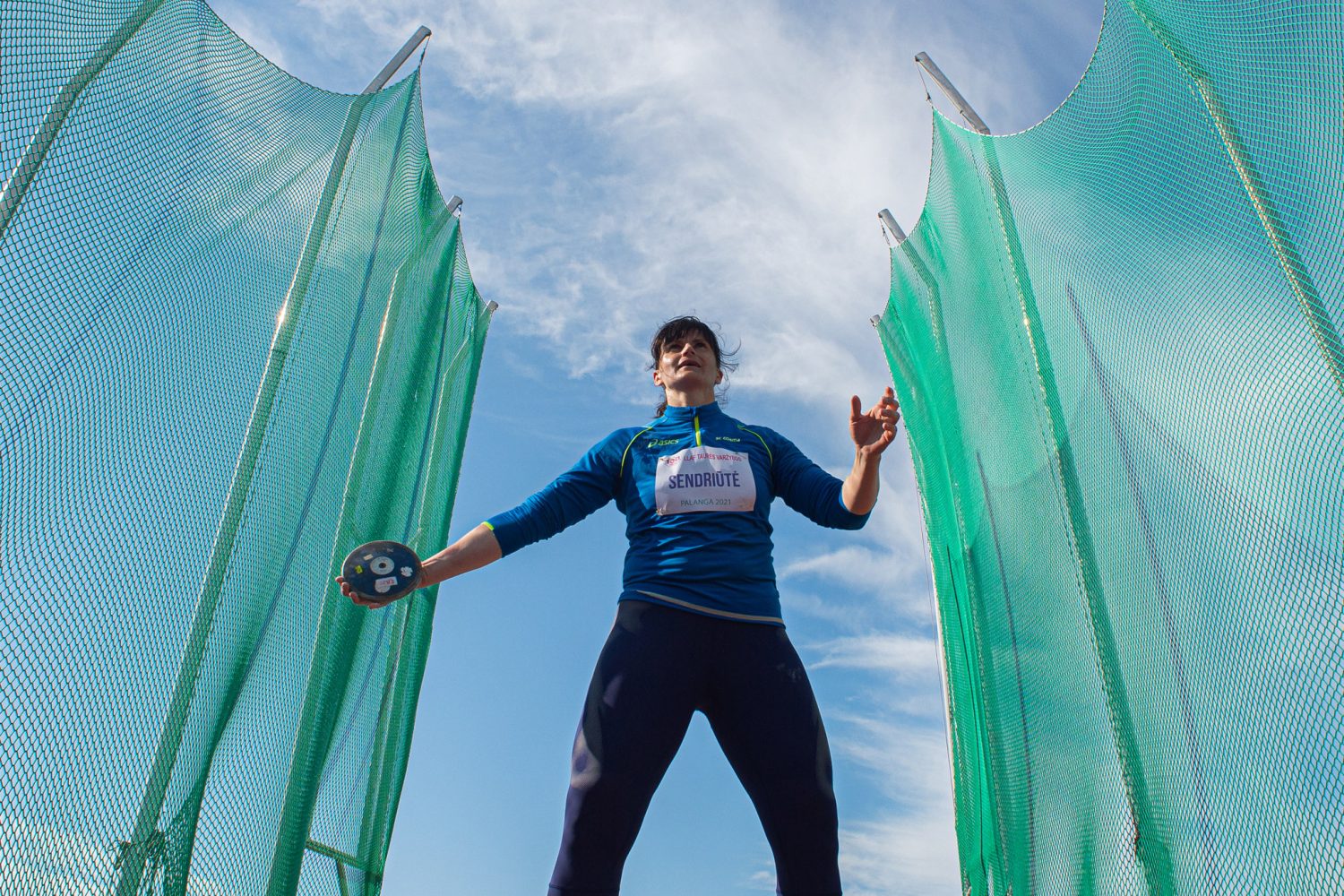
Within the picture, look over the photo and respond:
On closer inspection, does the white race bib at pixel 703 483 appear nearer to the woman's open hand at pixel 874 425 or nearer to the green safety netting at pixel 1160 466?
the woman's open hand at pixel 874 425

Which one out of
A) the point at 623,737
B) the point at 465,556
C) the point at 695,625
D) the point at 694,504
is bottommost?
the point at 623,737

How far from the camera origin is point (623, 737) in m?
1.81

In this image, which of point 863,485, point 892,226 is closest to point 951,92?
point 892,226

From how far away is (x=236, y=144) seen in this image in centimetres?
238

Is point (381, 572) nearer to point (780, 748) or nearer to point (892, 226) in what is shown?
point (780, 748)

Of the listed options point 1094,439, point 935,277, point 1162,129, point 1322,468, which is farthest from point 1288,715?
point 935,277

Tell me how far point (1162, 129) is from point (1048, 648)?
1.44 metres

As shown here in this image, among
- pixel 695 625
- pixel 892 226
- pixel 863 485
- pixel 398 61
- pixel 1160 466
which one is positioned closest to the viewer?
pixel 695 625

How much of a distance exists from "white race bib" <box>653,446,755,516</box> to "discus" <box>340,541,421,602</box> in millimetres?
552

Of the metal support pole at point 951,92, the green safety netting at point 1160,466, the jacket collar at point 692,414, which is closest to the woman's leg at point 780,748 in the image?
the jacket collar at point 692,414

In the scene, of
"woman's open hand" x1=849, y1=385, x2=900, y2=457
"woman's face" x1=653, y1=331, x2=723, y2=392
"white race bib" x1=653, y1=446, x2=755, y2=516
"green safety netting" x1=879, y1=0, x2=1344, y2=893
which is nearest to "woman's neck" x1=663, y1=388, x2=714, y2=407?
"woman's face" x1=653, y1=331, x2=723, y2=392

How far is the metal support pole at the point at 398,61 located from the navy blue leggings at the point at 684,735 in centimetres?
197

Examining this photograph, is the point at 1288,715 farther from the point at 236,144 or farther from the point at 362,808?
the point at 236,144

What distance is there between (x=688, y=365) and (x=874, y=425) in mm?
543
